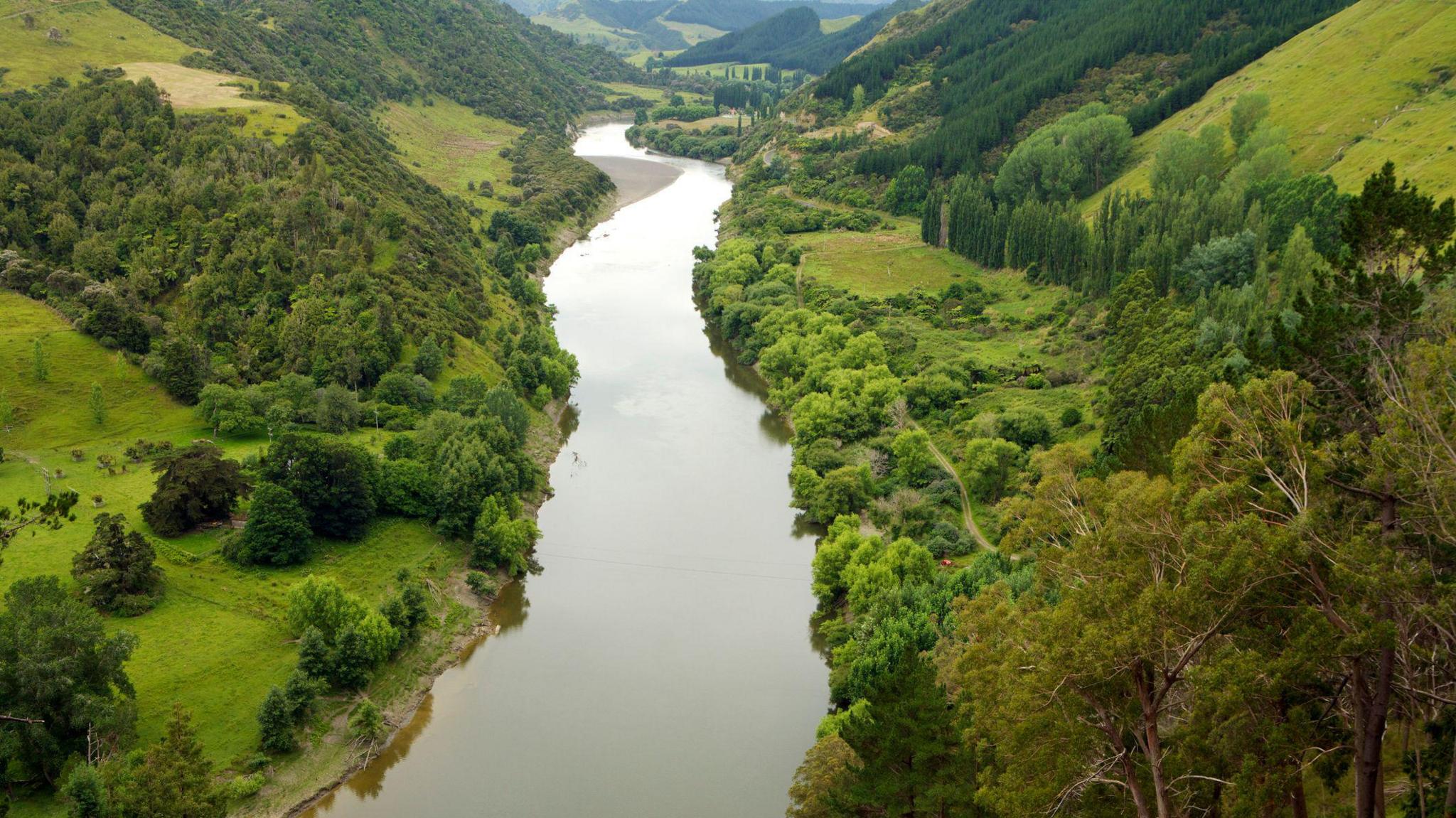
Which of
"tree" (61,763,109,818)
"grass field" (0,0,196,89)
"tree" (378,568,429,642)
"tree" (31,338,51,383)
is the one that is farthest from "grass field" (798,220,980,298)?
"tree" (61,763,109,818)

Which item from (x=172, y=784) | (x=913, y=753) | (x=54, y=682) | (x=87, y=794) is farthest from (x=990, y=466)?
(x=54, y=682)

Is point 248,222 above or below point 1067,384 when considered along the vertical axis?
above

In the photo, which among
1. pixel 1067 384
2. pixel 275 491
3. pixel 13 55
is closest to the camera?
pixel 275 491

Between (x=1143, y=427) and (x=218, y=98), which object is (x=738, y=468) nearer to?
(x=1143, y=427)

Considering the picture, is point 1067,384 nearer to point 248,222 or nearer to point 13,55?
point 248,222

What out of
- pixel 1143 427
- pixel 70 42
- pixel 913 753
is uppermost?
pixel 70 42

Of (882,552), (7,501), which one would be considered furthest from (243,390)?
(882,552)

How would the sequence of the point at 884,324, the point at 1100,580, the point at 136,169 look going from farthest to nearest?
Answer: the point at 884,324 < the point at 136,169 < the point at 1100,580
